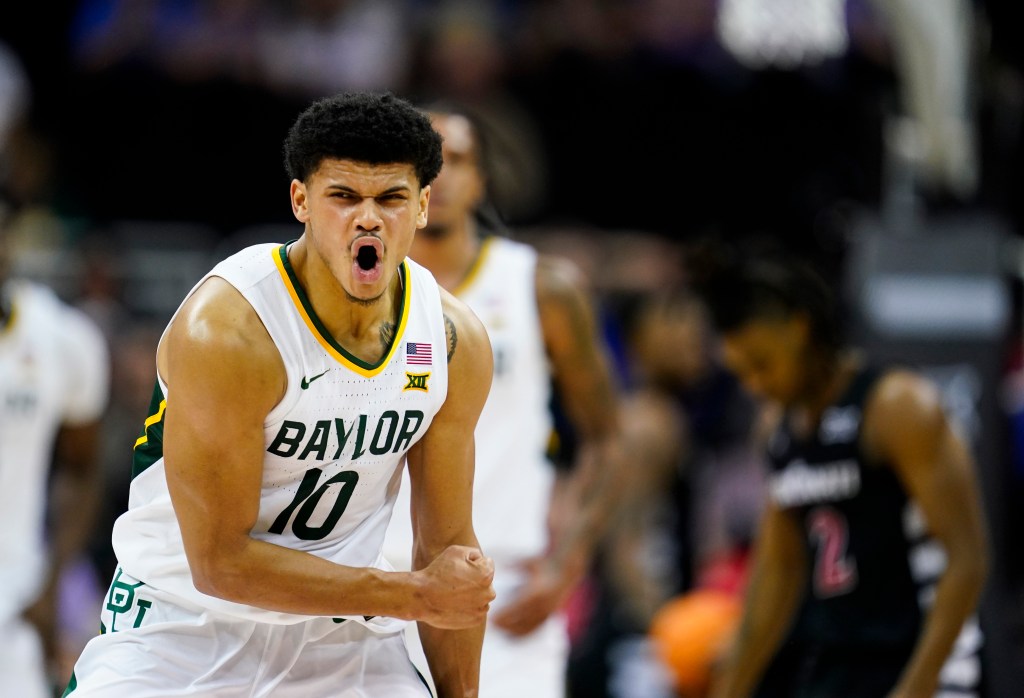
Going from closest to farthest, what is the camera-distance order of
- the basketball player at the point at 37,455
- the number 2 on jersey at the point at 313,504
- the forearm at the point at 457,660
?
the number 2 on jersey at the point at 313,504
the forearm at the point at 457,660
the basketball player at the point at 37,455

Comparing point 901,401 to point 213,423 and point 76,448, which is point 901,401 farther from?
point 76,448

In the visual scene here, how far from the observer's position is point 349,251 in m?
3.69

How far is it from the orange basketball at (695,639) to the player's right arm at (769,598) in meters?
2.45

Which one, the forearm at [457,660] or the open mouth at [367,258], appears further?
the forearm at [457,660]

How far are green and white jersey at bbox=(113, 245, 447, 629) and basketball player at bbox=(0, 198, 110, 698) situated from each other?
270 cm

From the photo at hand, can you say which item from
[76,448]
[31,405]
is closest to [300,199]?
[31,405]

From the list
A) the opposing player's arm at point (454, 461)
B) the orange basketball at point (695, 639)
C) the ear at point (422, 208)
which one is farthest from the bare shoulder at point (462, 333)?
the orange basketball at point (695, 639)

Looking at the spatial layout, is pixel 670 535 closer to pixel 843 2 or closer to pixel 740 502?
pixel 740 502

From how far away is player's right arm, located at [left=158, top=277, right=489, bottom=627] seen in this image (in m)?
3.62

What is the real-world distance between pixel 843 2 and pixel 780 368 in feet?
19.6

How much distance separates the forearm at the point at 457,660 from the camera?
4121 mm

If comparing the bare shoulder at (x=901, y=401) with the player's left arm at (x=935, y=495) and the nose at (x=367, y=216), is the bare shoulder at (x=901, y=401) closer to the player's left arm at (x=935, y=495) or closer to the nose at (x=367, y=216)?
the player's left arm at (x=935, y=495)

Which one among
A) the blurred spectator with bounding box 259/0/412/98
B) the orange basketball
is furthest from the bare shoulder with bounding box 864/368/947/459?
the blurred spectator with bounding box 259/0/412/98

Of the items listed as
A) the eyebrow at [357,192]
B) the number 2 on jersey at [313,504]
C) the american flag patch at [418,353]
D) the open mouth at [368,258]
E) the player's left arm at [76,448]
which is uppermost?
the eyebrow at [357,192]
